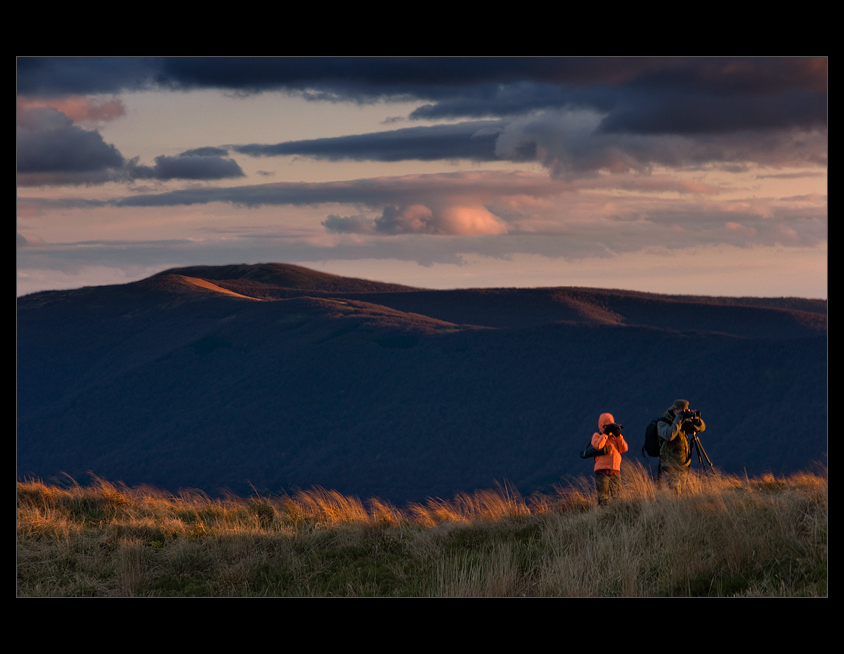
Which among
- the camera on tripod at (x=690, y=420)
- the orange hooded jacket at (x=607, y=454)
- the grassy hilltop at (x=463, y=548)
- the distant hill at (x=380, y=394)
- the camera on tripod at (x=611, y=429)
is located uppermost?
the camera on tripod at (x=690, y=420)

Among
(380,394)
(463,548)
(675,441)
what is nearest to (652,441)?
(675,441)

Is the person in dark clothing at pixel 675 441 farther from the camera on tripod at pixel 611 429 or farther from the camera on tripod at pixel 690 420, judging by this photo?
the camera on tripod at pixel 611 429

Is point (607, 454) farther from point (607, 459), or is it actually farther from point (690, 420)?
point (690, 420)

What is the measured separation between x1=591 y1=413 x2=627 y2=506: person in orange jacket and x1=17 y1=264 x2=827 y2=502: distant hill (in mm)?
51121

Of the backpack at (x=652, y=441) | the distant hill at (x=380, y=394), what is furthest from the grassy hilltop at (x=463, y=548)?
the distant hill at (x=380, y=394)

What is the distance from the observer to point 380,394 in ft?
252

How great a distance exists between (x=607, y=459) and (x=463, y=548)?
2324mm

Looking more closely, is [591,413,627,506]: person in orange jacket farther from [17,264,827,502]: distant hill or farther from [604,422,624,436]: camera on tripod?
[17,264,827,502]: distant hill

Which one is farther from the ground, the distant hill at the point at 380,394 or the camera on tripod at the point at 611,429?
the camera on tripod at the point at 611,429

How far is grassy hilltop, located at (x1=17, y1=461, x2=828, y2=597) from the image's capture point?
6777 millimetres

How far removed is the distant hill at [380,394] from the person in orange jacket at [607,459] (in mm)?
51121

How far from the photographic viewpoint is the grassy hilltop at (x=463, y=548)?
6.78 meters

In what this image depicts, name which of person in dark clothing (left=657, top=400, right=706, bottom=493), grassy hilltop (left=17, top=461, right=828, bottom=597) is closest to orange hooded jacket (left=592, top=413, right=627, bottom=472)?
grassy hilltop (left=17, top=461, right=828, bottom=597)
